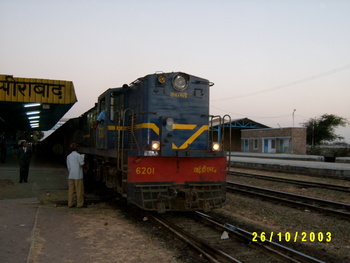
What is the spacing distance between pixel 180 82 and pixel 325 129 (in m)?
50.5

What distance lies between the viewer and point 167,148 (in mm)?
7199

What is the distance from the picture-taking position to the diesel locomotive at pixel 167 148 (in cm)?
665

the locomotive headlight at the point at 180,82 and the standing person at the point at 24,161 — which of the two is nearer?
the locomotive headlight at the point at 180,82

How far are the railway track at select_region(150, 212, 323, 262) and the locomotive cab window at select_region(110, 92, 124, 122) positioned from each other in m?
2.85

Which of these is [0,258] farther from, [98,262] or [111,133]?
[111,133]

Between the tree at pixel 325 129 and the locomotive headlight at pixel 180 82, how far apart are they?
48.6 meters

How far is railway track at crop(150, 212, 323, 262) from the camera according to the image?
186 inches

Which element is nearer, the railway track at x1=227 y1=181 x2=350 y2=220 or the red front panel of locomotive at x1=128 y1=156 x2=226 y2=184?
the red front panel of locomotive at x1=128 y1=156 x2=226 y2=184

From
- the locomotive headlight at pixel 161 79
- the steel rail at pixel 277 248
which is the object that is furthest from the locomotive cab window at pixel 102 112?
the steel rail at pixel 277 248

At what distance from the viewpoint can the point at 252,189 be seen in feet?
39.3

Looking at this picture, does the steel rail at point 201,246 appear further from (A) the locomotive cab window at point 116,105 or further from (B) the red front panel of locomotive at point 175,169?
(A) the locomotive cab window at point 116,105
